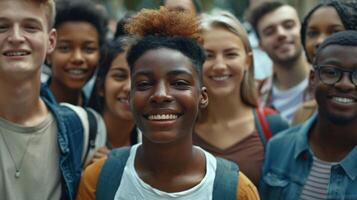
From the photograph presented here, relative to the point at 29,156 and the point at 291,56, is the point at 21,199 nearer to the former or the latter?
the point at 29,156

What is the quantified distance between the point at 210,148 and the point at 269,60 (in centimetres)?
258

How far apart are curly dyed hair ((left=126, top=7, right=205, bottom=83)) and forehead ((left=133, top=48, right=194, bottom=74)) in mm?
32

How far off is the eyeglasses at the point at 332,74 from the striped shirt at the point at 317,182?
51 cm

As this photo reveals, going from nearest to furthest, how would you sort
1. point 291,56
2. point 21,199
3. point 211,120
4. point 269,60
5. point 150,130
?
point 150,130 < point 21,199 < point 211,120 < point 291,56 < point 269,60

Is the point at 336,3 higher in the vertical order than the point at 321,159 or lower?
higher

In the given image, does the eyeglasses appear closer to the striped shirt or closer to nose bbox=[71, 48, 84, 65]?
the striped shirt

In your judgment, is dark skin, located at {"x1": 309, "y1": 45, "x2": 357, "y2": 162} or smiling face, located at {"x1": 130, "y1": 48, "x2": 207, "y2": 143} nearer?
smiling face, located at {"x1": 130, "y1": 48, "x2": 207, "y2": 143}

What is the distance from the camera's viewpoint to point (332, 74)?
3.57 metres

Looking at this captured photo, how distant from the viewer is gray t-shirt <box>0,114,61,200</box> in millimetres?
3408

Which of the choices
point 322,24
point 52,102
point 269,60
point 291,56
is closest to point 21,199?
point 52,102

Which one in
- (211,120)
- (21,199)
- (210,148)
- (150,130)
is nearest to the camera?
(150,130)

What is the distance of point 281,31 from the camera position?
6078mm

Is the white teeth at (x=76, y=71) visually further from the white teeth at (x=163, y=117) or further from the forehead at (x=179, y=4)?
the white teeth at (x=163, y=117)

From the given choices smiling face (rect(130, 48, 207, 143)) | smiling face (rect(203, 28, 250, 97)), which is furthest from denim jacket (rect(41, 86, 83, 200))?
smiling face (rect(203, 28, 250, 97))
